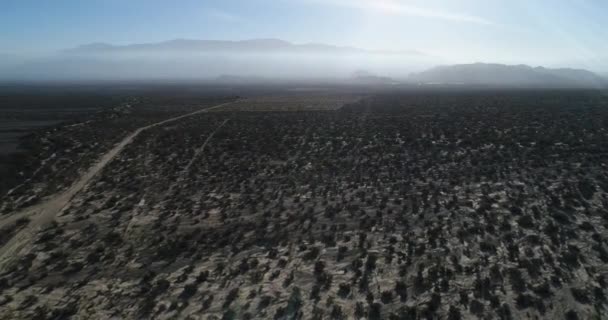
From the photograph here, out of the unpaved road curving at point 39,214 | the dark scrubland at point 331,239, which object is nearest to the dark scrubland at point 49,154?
the unpaved road curving at point 39,214

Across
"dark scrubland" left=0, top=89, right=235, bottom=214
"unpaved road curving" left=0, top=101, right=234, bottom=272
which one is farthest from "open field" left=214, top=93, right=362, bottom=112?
"unpaved road curving" left=0, top=101, right=234, bottom=272

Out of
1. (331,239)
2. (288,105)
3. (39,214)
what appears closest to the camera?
(331,239)

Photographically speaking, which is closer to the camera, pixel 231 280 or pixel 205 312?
pixel 205 312

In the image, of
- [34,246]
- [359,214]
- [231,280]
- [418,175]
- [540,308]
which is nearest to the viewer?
[540,308]

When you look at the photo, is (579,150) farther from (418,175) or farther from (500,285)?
(500,285)

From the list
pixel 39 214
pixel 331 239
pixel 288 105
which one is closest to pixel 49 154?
pixel 39 214

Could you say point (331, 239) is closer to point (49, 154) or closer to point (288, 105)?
point (49, 154)

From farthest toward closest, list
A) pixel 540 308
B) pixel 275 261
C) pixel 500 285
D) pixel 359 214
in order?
pixel 359 214
pixel 275 261
pixel 500 285
pixel 540 308

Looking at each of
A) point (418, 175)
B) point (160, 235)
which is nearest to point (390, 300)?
point (160, 235)

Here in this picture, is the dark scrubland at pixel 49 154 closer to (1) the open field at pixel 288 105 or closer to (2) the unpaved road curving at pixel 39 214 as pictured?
(2) the unpaved road curving at pixel 39 214
